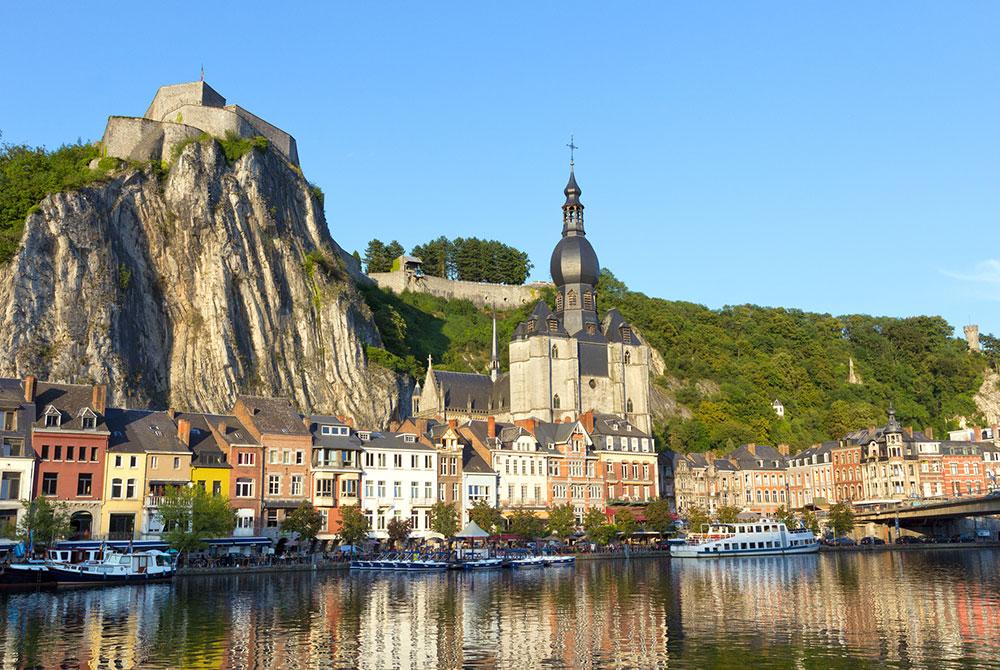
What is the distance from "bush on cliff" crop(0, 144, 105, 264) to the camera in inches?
3391

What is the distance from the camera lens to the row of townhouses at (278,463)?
201 feet

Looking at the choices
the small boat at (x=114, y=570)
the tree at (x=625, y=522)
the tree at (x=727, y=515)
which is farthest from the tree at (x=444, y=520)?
the tree at (x=727, y=515)

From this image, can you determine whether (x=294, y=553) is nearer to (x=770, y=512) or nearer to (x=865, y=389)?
(x=770, y=512)

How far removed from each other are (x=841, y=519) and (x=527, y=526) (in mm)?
35258

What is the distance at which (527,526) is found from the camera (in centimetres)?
7750

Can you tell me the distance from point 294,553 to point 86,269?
33.2 meters

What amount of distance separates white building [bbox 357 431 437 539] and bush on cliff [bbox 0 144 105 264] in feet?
112

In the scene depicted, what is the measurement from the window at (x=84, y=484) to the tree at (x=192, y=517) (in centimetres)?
424

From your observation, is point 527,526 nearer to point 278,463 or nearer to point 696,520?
point 278,463

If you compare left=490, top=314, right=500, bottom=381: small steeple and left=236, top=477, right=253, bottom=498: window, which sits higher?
left=490, top=314, right=500, bottom=381: small steeple

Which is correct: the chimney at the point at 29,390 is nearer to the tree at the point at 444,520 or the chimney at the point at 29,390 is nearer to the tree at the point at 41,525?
the tree at the point at 41,525

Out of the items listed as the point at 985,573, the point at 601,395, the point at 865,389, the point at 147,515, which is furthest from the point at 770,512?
the point at 147,515

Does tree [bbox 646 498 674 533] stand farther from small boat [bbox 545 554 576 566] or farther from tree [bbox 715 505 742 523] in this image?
small boat [bbox 545 554 576 566]

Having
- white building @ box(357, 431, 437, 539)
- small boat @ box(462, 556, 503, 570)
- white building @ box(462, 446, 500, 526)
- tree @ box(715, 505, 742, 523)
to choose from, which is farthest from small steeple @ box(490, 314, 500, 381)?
small boat @ box(462, 556, 503, 570)
